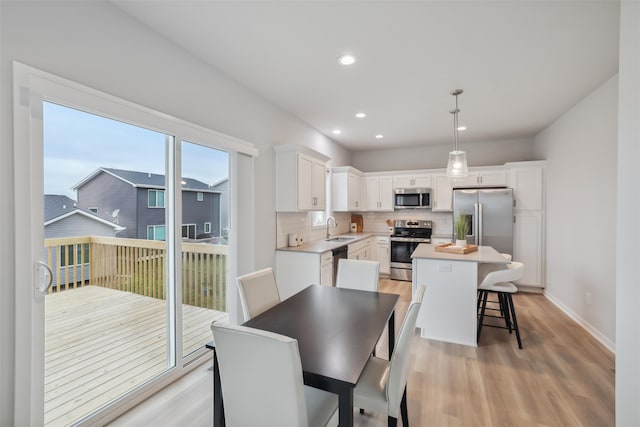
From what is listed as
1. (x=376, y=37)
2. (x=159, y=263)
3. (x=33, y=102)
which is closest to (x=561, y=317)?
(x=376, y=37)

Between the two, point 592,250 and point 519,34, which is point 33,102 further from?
point 592,250

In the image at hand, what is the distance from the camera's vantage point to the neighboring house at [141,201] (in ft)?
6.32

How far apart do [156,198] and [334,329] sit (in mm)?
1779

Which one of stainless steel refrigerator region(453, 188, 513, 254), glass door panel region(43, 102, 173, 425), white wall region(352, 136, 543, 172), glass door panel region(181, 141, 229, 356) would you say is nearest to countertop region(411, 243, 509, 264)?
stainless steel refrigerator region(453, 188, 513, 254)

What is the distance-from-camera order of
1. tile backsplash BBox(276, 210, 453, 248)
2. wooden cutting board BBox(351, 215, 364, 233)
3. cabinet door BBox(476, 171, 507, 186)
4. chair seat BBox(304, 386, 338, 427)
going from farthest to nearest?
wooden cutting board BBox(351, 215, 364, 233)
cabinet door BBox(476, 171, 507, 186)
tile backsplash BBox(276, 210, 453, 248)
chair seat BBox(304, 386, 338, 427)

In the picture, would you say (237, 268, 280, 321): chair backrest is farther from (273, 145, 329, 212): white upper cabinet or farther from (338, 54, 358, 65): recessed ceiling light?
(338, 54, 358, 65): recessed ceiling light

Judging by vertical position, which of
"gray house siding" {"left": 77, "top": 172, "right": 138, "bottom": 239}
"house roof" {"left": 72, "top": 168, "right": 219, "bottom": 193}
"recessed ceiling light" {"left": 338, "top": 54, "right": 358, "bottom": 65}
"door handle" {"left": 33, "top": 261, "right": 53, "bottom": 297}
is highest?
"recessed ceiling light" {"left": 338, "top": 54, "right": 358, "bottom": 65}

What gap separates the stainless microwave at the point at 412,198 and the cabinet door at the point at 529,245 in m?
1.52

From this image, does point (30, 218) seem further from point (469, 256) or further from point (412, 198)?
point (412, 198)

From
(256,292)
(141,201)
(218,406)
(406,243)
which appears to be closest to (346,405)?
(218,406)

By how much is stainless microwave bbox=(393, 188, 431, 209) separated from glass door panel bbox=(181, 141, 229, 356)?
3904 mm

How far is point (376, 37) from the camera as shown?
2262 mm

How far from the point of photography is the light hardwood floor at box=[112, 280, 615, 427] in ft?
6.36

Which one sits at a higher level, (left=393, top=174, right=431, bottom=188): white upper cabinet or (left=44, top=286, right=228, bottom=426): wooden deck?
(left=393, top=174, right=431, bottom=188): white upper cabinet
